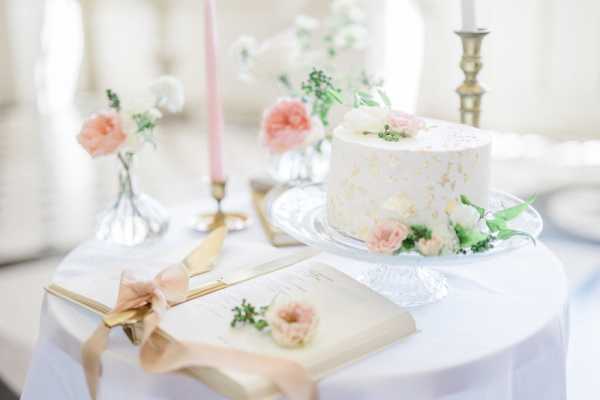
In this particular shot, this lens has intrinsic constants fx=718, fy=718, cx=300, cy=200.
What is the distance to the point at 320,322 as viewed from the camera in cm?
85

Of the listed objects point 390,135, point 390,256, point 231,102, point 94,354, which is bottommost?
point 231,102

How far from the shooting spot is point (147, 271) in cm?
103

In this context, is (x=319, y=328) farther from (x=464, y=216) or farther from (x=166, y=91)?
(x=166, y=91)

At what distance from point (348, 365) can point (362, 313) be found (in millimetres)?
82

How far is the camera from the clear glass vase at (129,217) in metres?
1.26

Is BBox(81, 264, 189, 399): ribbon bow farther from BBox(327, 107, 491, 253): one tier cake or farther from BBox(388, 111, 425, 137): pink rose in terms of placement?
BBox(388, 111, 425, 137): pink rose

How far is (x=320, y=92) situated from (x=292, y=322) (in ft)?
2.11

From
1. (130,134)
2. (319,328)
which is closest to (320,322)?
(319,328)

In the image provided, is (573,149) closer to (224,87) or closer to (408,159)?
(224,87)

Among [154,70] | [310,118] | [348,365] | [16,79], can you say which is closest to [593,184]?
[310,118]

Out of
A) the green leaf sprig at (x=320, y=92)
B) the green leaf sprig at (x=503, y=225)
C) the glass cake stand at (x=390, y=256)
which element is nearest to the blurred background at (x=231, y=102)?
the green leaf sprig at (x=320, y=92)

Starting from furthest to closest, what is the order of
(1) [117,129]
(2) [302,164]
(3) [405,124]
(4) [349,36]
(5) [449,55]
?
(5) [449,55] < (4) [349,36] < (2) [302,164] < (1) [117,129] < (3) [405,124]

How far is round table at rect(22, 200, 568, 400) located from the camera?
814mm

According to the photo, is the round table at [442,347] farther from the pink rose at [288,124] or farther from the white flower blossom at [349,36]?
the white flower blossom at [349,36]
